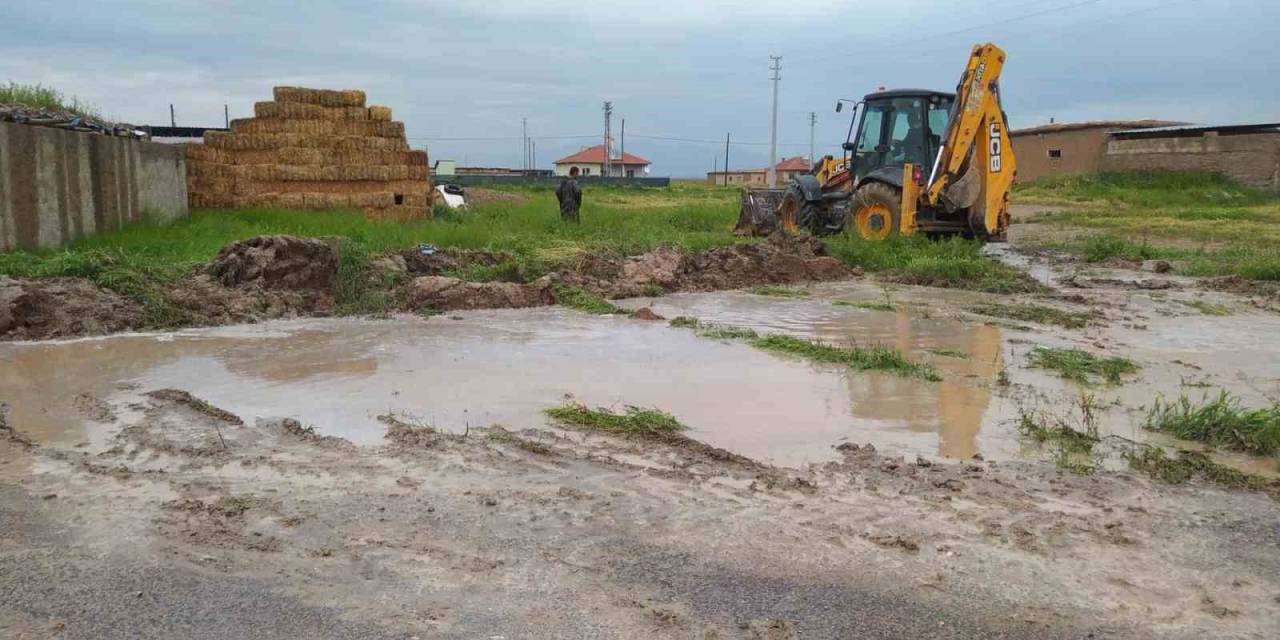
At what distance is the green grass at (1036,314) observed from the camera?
10.1 m

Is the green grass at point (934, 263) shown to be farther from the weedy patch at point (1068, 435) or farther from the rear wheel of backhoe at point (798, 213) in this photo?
the weedy patch at point (1068, 435)

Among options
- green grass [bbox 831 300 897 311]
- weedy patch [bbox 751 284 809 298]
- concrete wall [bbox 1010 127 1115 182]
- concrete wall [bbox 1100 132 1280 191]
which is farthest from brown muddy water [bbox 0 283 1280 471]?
concrete wall [bbox 1010 127 1115 182]

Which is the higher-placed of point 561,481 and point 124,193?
point 124,193

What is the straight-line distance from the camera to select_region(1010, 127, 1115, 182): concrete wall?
33.5 metres

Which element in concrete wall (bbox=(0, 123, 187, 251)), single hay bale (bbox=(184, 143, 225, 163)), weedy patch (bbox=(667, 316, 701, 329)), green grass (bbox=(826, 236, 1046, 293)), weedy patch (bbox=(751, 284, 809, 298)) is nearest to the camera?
weedy patch (bbox=(667, 316, 701, 329))

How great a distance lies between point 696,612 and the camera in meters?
3.42

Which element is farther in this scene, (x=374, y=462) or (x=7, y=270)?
(x=7, y=270)

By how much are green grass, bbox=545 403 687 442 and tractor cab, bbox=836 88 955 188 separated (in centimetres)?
1065

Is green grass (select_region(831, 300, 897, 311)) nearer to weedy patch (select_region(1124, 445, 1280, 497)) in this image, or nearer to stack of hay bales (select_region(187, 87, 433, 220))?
weedy patch (select_region(1124, 445, 1280, 497))

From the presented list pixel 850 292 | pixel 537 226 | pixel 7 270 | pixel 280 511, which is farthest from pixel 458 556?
pixel 537 226

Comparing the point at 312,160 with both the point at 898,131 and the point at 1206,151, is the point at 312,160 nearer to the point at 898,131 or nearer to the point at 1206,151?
the point at 898,131

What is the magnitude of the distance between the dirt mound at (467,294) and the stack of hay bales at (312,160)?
299 inches

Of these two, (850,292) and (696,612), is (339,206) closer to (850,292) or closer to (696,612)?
(850,292)

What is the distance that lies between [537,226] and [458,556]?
46.1 ft
